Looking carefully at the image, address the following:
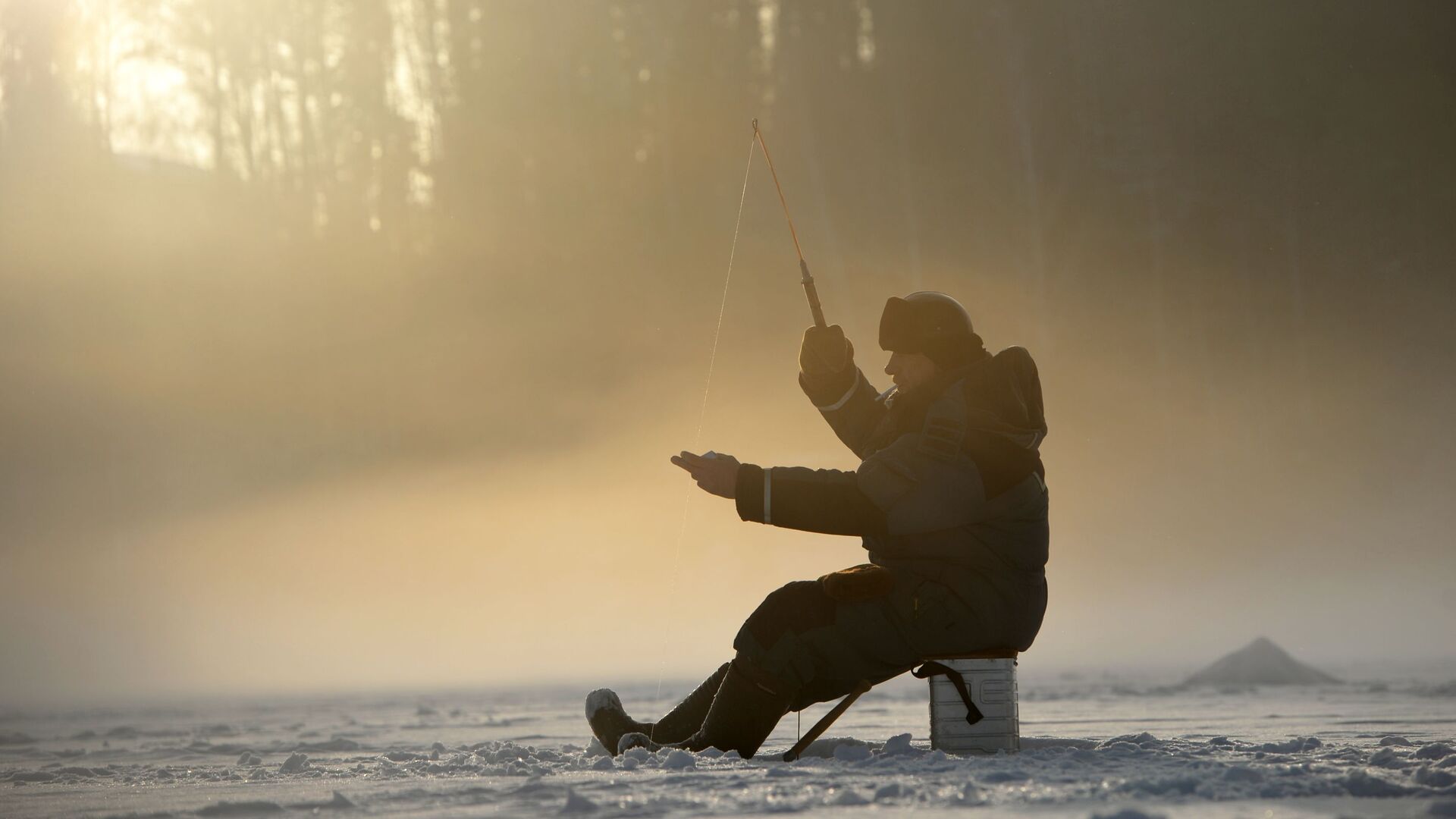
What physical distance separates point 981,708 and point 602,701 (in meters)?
1.60

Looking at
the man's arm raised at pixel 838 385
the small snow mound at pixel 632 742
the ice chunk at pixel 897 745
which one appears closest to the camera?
the ice chunk at pixel 897 745

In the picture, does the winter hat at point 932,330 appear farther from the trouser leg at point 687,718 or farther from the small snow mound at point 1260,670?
the small snow mound at point 1260,670

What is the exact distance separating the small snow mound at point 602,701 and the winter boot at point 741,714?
0.62 meters

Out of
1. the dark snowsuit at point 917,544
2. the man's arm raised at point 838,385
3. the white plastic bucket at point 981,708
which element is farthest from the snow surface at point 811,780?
the man's arm raised at point 838,385

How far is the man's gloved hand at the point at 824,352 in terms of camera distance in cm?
464

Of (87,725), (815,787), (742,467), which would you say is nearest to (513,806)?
(815,787)

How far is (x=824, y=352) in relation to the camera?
4633mm

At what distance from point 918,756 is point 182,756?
4.96 metres

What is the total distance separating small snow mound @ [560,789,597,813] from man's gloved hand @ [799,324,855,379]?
7.93 feet

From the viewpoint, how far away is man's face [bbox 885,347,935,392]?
4402 millimetres

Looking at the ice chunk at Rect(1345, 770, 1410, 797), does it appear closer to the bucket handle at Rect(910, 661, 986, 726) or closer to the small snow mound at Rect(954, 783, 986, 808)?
the small snow mound at Rect(954, 783, 986, 808)

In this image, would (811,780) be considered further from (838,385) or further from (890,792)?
(838,385)

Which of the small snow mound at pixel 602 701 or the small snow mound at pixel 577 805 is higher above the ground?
the small snow mound at pixel 602 701

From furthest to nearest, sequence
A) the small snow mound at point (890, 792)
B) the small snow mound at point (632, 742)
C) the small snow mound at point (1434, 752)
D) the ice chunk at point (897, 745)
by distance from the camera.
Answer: the small snow mound at point (632, 742)
the ice chunk at point (897, 745)
the small snow mound at point (1434, 752)
the small snow mound at point (890, 792)
